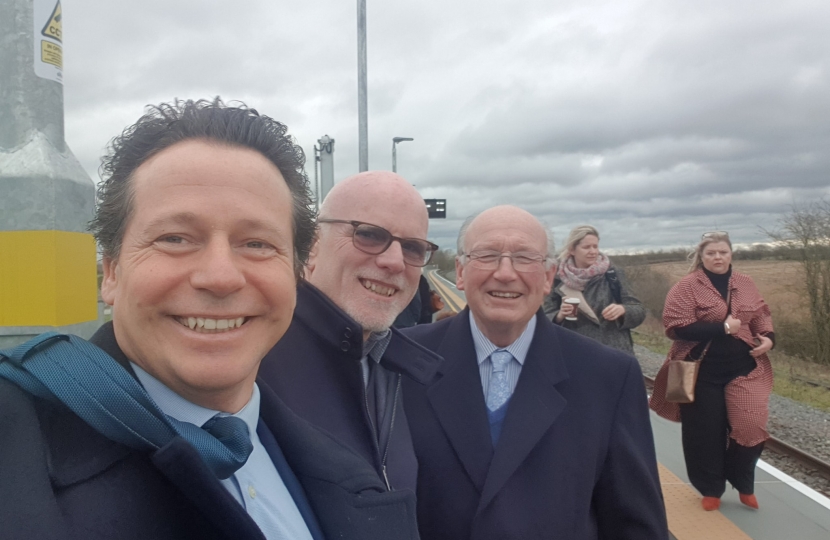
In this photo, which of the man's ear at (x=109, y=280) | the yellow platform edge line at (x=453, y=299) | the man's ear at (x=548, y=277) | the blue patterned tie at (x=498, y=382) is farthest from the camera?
the yellow platform edge line at (x=453, y=299)

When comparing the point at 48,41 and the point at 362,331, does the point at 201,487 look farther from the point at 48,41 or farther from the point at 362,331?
the point at 48,41

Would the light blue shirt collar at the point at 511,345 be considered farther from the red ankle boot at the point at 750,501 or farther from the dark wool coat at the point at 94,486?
the red ankle boot at the point at 750,501

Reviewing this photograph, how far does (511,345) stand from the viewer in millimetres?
2479

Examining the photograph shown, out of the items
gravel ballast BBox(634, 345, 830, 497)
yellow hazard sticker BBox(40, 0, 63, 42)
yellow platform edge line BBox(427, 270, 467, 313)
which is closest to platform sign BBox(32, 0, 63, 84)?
yellow hazard sticker BBox(40, 0, 63, 42)

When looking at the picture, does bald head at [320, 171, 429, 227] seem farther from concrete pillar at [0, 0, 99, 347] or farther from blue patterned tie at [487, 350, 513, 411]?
concrete pillar at [0, 0, 99, 347]

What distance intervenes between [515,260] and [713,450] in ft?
10.1

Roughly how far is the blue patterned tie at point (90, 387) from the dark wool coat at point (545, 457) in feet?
4.27

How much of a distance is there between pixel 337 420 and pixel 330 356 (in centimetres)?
21

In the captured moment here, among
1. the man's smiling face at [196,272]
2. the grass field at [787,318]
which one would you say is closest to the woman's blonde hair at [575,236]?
the man's smiling face at [196,272]

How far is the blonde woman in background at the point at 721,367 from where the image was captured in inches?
177

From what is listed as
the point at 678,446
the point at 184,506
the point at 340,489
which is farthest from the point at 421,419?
the point at 678,446

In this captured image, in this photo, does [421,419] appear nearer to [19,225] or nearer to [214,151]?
[214,151]

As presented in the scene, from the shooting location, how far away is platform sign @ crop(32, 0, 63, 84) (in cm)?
200

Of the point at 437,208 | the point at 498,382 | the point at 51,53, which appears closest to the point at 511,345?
the point at 498,382
